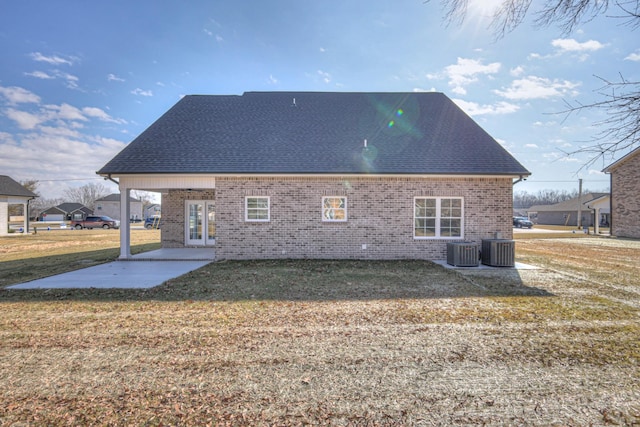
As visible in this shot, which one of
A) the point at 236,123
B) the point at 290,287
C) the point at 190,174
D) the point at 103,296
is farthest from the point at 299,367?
the point at 236,123

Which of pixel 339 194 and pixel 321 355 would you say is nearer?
pixel 321 355

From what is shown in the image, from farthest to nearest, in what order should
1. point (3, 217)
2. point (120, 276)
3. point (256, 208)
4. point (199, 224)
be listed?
point (3, 217), point (199, 224), point (256, 208), point (120, 276)

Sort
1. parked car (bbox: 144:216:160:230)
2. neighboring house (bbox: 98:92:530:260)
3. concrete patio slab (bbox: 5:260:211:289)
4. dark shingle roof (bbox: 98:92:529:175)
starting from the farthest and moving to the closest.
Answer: parked car (bbox: 144:216:160:230) < dark shingle roof (bbox: 98:92:529:175) < neighboring house (bbox: 98:92:530:260) < concrete patio slab (bbox: 5:260:211:289)

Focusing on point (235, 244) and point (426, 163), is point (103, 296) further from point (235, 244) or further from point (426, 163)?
point (426, 163)

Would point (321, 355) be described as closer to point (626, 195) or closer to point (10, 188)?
point (626, 195)

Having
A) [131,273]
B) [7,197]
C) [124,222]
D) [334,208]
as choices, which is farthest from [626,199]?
[7,197]

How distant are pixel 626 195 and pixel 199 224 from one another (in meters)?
29.6

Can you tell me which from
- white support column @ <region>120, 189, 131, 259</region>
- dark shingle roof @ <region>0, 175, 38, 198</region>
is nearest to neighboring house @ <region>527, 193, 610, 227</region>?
white support column @ <region>120, 189, 131, 259</region>

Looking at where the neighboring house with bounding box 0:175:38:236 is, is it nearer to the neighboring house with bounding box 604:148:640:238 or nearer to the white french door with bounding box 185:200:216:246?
the white french door with bounding box 185:200:216:246

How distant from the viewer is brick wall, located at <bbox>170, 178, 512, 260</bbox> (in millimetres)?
11797

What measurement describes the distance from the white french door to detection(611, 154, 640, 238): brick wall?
2870cm

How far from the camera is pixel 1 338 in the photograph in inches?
182

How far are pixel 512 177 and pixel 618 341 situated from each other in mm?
8278

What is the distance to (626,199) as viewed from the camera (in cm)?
2289
